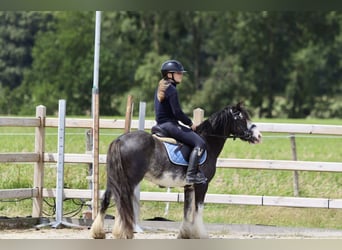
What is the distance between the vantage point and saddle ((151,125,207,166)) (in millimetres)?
9414

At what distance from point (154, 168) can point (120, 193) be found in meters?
0.51

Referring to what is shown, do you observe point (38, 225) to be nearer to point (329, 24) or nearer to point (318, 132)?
point (318, 132)

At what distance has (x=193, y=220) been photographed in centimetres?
965

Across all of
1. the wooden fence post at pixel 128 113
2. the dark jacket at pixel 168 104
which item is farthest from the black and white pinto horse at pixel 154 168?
the wooden fence post at pixel 128 113

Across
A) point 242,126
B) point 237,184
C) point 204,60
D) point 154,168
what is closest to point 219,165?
point 242,126

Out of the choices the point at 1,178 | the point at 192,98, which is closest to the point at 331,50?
the point at 192,98

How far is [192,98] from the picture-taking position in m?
39.6

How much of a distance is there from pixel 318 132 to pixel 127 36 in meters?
32.5

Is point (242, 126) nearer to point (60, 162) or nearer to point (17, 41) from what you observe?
point (60, 162)

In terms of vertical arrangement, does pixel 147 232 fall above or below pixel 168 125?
below

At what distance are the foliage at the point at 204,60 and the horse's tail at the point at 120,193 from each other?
2880cm

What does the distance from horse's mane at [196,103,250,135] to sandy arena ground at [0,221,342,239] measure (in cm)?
119

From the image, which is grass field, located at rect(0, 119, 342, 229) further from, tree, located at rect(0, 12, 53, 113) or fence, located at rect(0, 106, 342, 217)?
tree, located at rect(0, 12, 53, 113)

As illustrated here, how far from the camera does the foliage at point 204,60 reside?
39.5m
